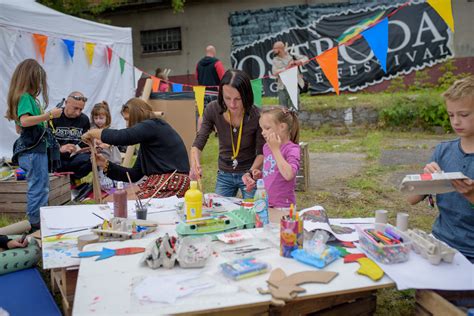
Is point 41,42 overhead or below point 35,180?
overhead

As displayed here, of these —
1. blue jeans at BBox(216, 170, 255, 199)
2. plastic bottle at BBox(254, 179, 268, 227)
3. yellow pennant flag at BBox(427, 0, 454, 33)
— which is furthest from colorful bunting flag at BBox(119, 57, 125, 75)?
plastic bottle at BBox(254, 179, 268, 227)

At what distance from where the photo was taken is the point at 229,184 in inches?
131

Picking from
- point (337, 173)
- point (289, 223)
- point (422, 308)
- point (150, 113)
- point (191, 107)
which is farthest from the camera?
point (191, 107)

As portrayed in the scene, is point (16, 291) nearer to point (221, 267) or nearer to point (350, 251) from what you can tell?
point (221, 267)

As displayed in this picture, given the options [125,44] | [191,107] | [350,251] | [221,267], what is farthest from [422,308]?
[125,44]

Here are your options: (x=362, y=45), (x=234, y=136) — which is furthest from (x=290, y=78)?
(x=362, y=45)

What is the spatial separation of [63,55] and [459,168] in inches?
263

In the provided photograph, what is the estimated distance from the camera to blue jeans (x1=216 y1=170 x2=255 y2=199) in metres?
3.28

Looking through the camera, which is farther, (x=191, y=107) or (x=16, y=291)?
(x=191, y=107)

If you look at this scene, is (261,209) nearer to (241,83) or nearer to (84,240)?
(84,240)

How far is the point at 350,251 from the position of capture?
1.98 meters

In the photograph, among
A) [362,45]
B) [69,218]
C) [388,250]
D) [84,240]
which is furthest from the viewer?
[362,45]

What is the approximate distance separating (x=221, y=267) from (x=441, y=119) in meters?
8.30

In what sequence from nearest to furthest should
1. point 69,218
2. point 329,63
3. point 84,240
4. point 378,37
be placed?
point 84,240, point 69,218, point 378,37, point 329,63
